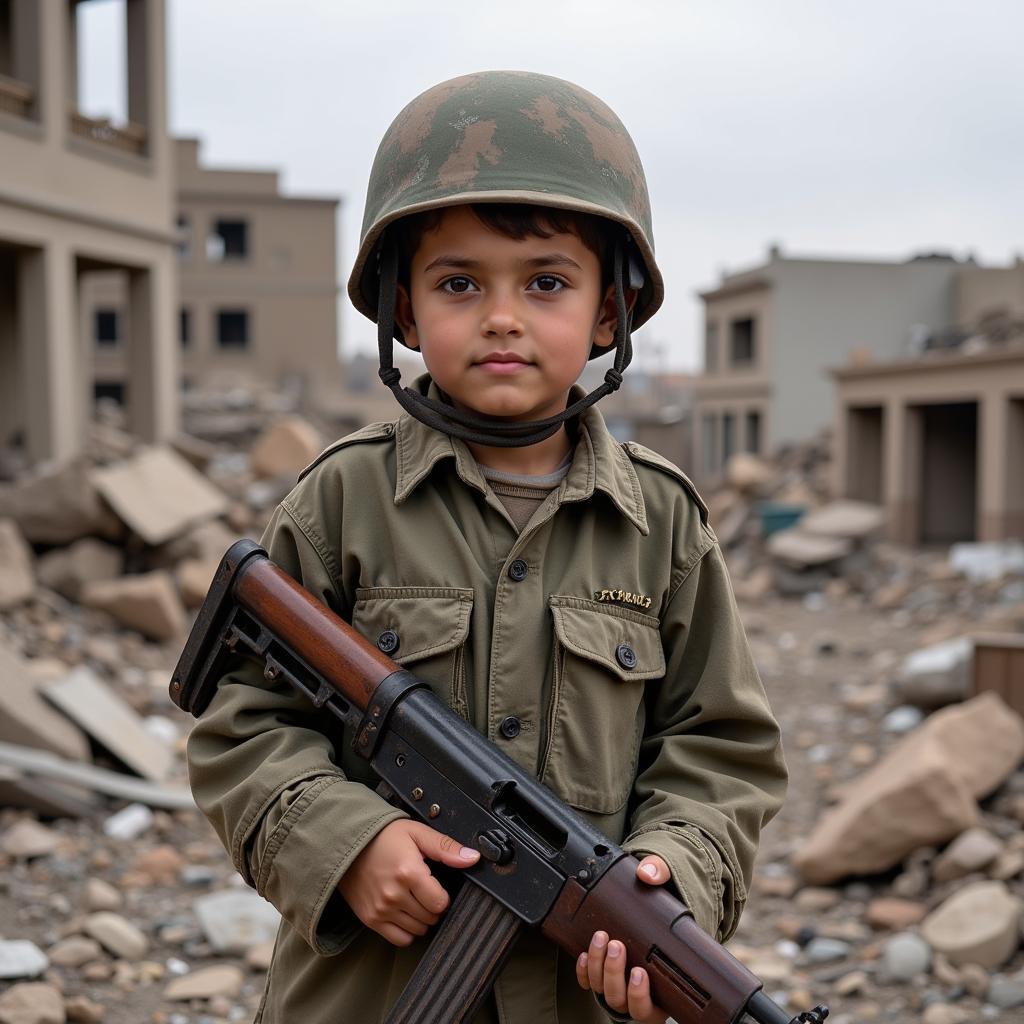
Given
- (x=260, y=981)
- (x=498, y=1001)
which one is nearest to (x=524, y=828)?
(x=498, y=1001)

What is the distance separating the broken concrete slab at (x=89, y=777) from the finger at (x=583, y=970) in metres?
3.97

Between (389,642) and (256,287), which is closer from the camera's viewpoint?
(389,642)

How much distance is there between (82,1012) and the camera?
132 inches

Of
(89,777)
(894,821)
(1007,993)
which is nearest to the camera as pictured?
(1007,993)

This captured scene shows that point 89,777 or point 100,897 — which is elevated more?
point 89,777

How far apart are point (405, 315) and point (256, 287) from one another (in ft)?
90.8

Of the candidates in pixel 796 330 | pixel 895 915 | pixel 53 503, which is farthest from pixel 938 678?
pixel 796 330

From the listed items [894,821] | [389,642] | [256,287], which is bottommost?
[894,821]

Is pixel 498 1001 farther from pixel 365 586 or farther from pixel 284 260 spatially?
pixel 284 260

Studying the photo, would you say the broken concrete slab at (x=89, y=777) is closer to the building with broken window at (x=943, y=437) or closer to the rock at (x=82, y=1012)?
the rock at (x=82, y=1012)

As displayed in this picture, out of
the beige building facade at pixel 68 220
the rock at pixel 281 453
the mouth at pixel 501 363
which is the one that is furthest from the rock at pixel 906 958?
the beige building facade at pixel 68 220

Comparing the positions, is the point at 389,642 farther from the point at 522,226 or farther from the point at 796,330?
the point at 796,330

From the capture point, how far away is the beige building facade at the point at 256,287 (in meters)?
28.0

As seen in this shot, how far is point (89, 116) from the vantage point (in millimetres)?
11133
